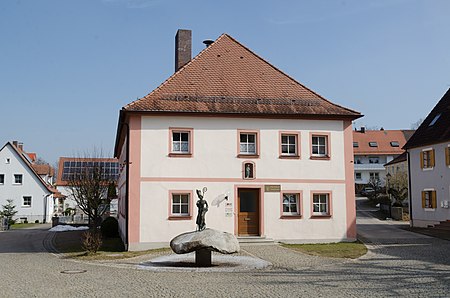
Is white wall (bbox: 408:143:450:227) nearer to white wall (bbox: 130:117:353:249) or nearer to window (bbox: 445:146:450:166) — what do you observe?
window (bbox: 445:146:450:166)

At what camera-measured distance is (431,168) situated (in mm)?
31500

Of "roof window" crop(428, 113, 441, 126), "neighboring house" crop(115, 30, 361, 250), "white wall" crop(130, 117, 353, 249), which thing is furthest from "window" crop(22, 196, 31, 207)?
"roof window" crop(428, 113, 441, 126)

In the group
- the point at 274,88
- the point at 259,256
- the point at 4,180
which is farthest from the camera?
the point at 4,180

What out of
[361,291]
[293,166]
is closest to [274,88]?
[293,166]

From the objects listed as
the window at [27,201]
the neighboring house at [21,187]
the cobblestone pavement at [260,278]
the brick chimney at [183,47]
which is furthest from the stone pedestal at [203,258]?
the window at [27,201]

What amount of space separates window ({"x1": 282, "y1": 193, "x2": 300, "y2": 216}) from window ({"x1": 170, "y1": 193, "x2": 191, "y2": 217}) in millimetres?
4370

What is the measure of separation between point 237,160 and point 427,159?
1457 cm

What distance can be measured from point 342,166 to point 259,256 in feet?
24.9

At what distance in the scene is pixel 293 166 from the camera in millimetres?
24125

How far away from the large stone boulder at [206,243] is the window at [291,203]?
26.4ft

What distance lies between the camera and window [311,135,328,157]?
80.9ft

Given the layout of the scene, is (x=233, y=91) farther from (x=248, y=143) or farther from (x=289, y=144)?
(x=289, y=144)

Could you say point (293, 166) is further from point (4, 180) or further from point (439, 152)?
point (4, 180)

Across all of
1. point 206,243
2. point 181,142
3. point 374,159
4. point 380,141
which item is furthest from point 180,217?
point 380,141
